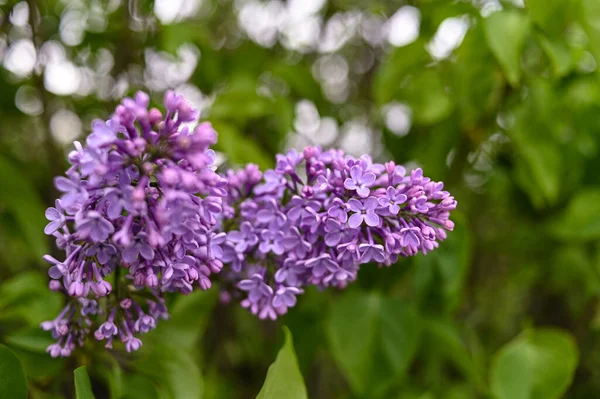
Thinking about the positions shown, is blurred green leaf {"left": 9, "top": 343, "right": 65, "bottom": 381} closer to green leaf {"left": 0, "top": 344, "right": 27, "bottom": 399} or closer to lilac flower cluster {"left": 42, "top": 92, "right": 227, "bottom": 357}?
green leaf {"left": 0, "top": 344, "right": 27, "bottom": 399}

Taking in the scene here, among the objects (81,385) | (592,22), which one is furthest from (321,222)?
(592,22)

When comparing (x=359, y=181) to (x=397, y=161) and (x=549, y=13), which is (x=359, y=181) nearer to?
(x=549, y=13)

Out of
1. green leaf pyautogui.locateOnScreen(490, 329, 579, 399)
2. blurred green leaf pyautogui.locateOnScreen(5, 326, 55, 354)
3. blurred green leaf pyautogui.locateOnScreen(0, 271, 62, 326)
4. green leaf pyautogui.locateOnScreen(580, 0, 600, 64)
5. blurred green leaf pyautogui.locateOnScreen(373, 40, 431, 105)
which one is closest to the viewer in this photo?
blurred green leaf pyautogui.locateOnScreen(5, 326, 55, 354)

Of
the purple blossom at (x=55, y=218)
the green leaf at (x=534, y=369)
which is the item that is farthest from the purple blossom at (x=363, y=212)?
the green leaf at (x=534, y=369)

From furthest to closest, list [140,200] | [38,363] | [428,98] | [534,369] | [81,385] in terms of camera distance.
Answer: [428,98]
[534,369]
[38,363]
[81,385]
[140,200]

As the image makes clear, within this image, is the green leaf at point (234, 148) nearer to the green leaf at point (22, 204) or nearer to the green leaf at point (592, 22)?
the green leaf at point (22, 204)

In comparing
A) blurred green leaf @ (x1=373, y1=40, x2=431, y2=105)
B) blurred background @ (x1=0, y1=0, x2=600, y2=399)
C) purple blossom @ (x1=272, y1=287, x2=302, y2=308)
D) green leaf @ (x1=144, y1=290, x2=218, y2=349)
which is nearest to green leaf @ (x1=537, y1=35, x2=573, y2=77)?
blurred background @ (x1=0, y1=0, x2=600, y2=399)
